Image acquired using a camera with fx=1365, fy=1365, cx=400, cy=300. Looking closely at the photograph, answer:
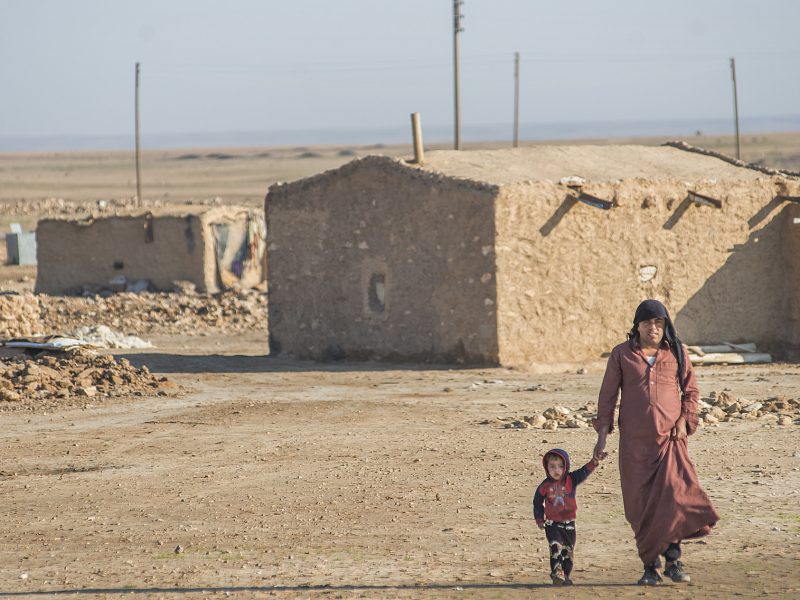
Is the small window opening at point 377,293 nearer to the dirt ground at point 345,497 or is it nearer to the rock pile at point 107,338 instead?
the dirt ground at point 345,497

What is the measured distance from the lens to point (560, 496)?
6.43 metres

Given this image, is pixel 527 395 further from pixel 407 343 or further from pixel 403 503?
pixel 403 503

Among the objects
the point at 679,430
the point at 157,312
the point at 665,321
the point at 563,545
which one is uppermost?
the point at 665,321

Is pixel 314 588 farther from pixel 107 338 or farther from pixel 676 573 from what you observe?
pixel 107 338

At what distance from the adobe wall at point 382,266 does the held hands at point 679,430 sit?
26.8ft

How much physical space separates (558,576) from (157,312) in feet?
53.7

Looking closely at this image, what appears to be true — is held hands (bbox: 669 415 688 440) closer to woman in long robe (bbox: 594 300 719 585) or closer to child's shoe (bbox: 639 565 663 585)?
woman in long robe (bbox: 594 300 719 585)

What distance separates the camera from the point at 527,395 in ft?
43.3

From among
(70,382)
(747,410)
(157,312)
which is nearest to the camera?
(747,410)

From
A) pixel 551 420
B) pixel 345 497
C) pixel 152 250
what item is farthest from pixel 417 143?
pixel 152 250

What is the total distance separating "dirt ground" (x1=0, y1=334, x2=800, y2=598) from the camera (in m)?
6.69

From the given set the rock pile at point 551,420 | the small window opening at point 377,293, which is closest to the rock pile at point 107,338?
the small window opening at point 377,293

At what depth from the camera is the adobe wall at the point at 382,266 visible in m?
14.9

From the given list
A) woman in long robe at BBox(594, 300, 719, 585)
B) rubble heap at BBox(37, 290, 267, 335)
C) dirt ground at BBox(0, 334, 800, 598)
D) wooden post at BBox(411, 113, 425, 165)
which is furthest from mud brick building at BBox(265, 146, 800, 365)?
woman in long robe at BBox(594, 300, 719, 585)
